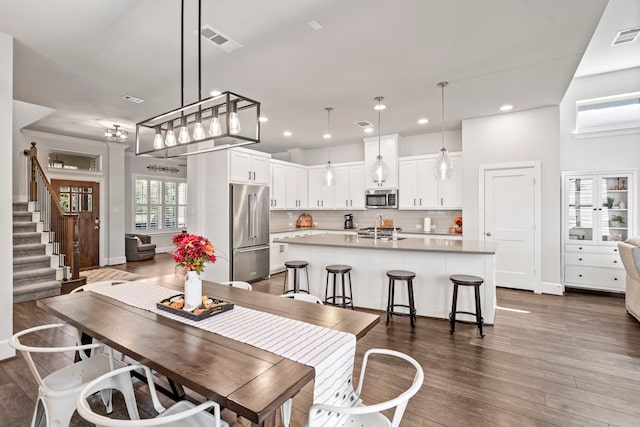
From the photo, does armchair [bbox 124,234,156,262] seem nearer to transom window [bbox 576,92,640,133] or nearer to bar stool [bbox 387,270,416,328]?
bar stool [bbox 387,270,416,328]

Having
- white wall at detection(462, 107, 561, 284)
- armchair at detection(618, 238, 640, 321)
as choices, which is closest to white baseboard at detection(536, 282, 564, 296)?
white wall at detection(462, 107, 561, 284)

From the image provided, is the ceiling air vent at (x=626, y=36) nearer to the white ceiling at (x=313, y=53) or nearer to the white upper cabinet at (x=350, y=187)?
the white ceiling at (x=313, y=53)

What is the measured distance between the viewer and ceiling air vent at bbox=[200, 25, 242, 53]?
9.05ft

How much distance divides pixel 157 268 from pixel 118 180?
8.19 ft

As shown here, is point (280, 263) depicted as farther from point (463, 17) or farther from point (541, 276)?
point (463, 17)

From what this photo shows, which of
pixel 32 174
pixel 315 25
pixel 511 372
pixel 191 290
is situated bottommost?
pixel 511 372

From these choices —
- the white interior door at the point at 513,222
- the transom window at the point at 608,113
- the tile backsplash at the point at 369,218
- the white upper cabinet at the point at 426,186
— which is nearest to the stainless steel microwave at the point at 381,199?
the white upper cabinet at the point at 426,186

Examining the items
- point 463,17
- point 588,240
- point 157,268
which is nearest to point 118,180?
point 157,268

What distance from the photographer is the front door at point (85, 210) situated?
23.2 feet

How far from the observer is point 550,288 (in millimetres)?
4930

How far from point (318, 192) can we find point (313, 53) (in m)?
4.62

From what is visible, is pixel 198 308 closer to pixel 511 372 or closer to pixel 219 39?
pixel 219 39

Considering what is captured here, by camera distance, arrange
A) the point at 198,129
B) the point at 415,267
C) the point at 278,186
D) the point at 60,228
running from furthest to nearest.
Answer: the point at 278,186
the point at 60,228
the point at 415,267
the point at 198,129

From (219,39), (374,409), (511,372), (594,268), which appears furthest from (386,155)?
(374,409)
